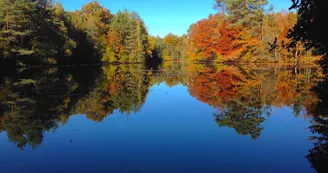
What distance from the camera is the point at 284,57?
5331 centimetres

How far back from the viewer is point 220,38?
58.1 m

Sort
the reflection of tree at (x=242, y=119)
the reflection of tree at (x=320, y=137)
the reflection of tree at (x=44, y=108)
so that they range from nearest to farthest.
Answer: the reflection of tree at (x=320, y=137)
the reflection of tree at (x=44, y=108)
the reflection of tree at (x=242, y=119)

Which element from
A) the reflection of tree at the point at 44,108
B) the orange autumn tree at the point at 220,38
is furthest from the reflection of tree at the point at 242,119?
the orange autumn tree at the point at 220,38

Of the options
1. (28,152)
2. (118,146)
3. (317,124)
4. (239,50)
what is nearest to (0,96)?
(28,152)

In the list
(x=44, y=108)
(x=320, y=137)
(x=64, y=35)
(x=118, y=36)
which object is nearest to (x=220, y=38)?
(x=118, y=36)

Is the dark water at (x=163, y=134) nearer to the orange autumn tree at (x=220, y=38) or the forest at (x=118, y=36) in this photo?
the forest at (x=118, y=36)

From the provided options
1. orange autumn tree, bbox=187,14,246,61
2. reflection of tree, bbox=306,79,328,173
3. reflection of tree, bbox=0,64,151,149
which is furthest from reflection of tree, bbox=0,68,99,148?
orange autumn tree, bbox=187,14,246,61

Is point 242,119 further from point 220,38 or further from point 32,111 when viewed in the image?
point 220,38

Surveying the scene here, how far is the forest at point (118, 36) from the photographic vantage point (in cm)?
3700

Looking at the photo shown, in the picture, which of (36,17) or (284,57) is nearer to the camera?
(36,17)

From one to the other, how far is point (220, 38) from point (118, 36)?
25585 millimetres

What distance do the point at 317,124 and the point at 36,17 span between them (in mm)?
40270

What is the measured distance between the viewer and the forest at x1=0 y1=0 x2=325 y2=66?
37.0 meters

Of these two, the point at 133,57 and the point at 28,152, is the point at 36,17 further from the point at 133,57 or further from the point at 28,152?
the point at 28,152
